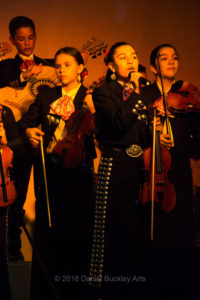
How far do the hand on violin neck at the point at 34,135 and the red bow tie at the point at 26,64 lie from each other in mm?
699

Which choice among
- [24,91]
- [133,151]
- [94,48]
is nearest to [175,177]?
[133,151]

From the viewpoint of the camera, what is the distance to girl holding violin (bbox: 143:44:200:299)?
3.55 m

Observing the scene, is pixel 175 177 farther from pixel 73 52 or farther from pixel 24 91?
pixel 24 91

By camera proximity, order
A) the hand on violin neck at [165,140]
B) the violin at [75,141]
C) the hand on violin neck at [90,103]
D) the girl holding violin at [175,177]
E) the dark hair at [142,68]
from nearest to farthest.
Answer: the violin at [75,141]
the girl holding violin at [175,177]
the hand on violin neck at [165,140]
the hand on violin neck at [90,103]
the dark hair at [142,68]

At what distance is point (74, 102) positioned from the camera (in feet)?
12.5

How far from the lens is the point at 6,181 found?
11.7ft

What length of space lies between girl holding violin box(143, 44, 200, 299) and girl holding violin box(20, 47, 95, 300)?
1.64ft

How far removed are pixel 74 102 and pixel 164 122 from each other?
0.65 m

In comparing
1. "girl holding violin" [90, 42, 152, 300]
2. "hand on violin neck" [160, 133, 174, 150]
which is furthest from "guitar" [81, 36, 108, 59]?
"hand on violin neck" [160, 133, 174, 150]

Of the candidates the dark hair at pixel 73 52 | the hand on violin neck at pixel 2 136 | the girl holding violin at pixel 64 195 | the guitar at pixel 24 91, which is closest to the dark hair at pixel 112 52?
the dark hair at pixel 73 52

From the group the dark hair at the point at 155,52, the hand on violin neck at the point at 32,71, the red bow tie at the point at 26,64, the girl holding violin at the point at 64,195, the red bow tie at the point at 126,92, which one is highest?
the dark hair at the point at 155,52

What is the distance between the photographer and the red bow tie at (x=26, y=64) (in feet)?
13.8

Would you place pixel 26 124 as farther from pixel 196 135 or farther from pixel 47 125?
pixel 196 135

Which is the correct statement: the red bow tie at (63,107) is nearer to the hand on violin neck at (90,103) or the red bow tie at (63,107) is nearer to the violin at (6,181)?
the hand on violin neck at (90,103)
